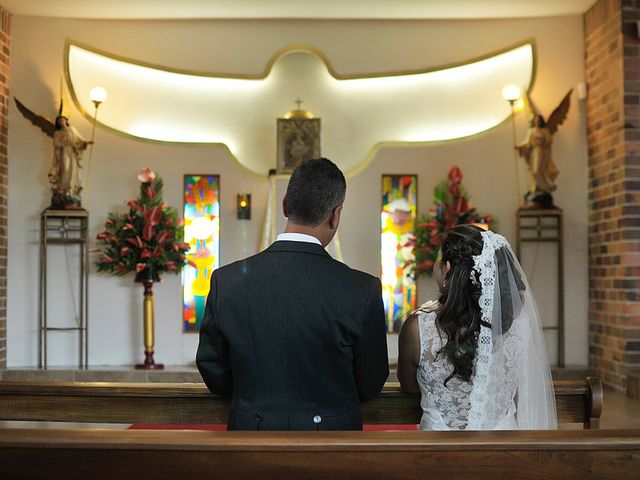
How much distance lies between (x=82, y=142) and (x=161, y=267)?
1336mm

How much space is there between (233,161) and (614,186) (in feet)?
11.2

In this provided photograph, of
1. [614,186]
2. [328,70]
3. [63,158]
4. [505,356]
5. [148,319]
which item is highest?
[328,70]

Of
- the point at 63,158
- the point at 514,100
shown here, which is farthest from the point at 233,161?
the point at 514,100

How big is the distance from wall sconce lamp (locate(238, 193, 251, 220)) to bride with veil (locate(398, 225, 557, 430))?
5008 mm

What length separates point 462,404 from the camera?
2.62m

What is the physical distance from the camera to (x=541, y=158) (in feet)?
23.5

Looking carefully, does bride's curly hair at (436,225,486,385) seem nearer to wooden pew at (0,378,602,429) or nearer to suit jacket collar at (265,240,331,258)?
wooden pew at (0,378,602,429)

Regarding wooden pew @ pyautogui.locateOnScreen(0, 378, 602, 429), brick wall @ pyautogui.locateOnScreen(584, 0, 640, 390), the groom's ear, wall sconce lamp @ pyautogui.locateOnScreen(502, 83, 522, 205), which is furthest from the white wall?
the groom's ear

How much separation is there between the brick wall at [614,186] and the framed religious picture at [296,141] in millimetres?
2519

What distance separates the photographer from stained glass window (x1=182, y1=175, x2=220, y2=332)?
7.62m

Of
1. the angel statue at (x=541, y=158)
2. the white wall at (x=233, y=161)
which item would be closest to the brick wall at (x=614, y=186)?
the white wall at (x=233, y=161)

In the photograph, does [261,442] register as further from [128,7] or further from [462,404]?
[128,7]

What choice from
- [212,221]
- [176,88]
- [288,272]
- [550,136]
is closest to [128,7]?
[176,88]

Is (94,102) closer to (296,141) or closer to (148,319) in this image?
(296,141)
